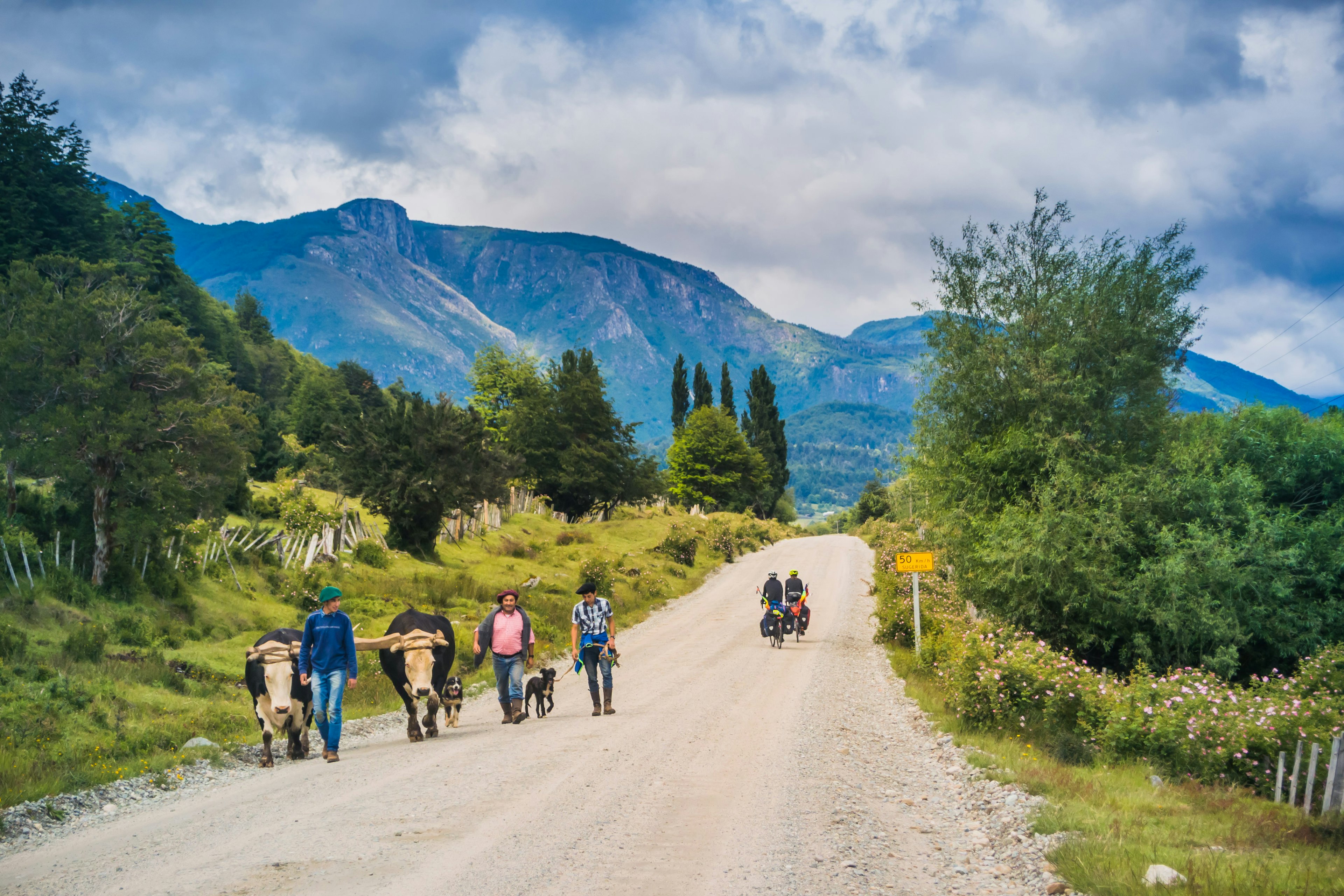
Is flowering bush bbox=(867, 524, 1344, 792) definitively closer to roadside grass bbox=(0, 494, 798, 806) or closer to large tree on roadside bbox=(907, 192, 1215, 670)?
large tree on roadside bbox=(907, 192, 1215, 670)

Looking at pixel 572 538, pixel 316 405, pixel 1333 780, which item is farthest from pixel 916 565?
pixel 316 405

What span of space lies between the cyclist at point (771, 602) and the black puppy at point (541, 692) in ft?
33.6

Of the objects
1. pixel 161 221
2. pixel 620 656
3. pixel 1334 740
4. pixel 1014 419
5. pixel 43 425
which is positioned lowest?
pixel 620 656

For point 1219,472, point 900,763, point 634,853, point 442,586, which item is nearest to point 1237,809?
point 900,763

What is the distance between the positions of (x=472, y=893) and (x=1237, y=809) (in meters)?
8.55

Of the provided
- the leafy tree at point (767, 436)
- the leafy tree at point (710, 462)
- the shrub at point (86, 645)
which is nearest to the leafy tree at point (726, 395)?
the leafy tree at point (767, 436)

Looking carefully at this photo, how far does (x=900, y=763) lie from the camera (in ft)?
38.1

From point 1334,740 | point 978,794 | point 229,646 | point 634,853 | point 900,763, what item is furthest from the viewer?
point 229,646

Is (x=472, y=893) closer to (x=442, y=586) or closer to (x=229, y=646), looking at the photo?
(x=229, y=646)

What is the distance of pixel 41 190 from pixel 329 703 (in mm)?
58352

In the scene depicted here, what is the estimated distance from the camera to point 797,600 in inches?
984

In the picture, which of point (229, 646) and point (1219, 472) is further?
point (1219, 472)

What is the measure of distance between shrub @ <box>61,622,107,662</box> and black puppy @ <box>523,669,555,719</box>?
785 cm

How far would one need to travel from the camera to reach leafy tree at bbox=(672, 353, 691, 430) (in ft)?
310
